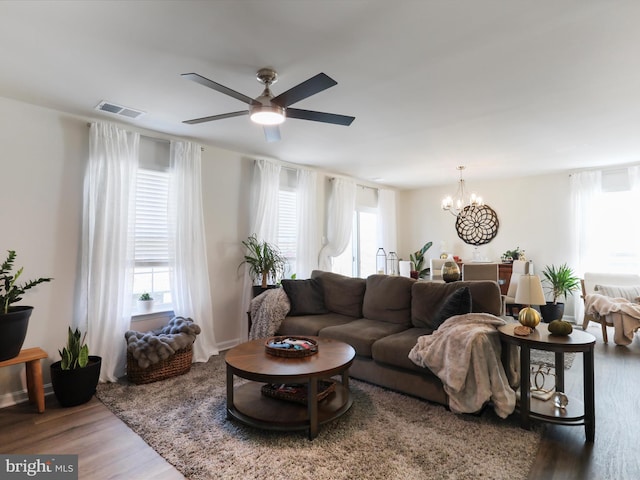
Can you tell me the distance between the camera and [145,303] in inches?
149

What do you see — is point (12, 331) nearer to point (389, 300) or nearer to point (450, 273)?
point (389, 300)

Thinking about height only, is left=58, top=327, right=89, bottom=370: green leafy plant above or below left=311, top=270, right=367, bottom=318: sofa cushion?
below

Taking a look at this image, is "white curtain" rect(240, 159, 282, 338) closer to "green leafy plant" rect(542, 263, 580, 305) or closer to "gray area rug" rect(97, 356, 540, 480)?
"gray area rug" rect(97, 356, 540, 480)

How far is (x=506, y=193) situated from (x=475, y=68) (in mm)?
4887

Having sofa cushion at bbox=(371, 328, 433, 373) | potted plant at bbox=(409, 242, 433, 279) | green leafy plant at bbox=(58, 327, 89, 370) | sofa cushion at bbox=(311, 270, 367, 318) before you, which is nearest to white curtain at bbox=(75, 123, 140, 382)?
green leafy plant at bbox=(58, 327, 89, 370)

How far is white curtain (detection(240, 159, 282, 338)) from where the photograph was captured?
4.60 m

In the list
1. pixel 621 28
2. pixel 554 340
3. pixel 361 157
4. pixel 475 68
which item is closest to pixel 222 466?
pixel 554 340

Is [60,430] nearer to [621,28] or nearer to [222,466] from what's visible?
[222,466]

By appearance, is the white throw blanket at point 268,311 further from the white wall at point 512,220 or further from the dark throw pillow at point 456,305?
the white wall at point 512,220

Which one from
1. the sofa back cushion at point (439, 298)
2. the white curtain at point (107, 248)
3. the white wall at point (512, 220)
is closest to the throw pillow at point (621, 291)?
the white wall at point (512, 220)

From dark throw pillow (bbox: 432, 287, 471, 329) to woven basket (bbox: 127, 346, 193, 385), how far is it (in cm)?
258

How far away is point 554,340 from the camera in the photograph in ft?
7.64

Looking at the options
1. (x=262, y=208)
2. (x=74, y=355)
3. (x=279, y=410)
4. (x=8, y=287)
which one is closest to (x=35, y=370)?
(x=74, y=355)

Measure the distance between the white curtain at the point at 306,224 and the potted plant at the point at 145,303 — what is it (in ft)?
6.89
